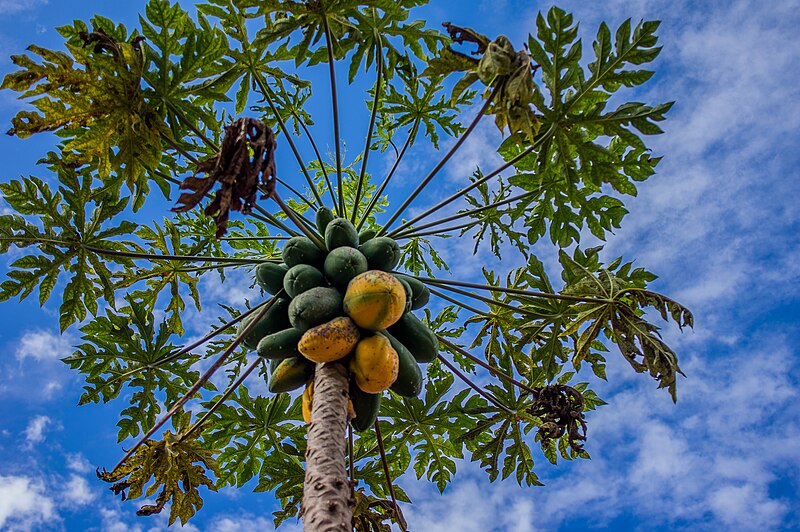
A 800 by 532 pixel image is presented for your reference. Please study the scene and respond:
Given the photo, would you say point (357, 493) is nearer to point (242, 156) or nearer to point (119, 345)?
point (119, 345)

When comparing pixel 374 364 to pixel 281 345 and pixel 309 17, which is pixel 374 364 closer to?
pixel 281 345

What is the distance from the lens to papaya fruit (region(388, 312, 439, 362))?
3379 mm

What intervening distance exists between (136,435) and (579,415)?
3.32 m

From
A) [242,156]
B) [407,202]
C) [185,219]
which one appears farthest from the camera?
[185,219]

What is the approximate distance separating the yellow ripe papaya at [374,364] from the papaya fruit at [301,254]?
0.79m

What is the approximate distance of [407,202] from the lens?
4531 mm

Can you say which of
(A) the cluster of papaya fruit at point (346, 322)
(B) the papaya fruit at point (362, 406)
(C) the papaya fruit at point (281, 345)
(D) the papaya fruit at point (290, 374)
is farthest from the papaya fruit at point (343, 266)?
(B) the papaya fruit at point (362, 406)

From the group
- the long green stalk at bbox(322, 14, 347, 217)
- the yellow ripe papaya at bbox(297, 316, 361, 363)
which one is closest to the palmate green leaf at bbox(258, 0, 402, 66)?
the long green stalk at bbox(322, 14, 347, 217)

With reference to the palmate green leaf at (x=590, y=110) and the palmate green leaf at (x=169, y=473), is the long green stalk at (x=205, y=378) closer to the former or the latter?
the palmate green leaf at (x=169, y=473)

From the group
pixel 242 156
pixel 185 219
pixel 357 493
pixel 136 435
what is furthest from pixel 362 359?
pixel 185 219

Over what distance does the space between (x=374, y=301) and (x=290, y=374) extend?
2.09 feet

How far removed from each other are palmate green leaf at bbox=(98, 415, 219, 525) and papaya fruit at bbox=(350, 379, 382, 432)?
4.47 ft

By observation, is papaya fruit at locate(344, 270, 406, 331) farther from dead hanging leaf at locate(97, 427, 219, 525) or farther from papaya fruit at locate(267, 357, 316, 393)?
dead hanging leaf at locate(97, 427, 219, 525)

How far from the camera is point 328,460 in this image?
2393mm
